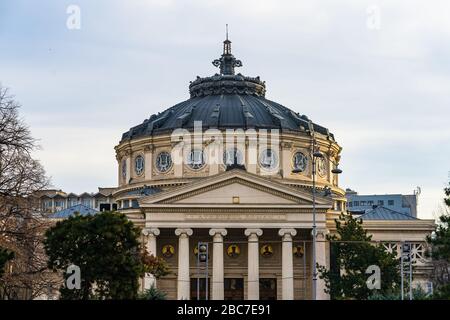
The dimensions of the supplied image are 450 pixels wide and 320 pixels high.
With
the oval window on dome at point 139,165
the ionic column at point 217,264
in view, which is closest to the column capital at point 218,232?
the ionic column at point 217,264

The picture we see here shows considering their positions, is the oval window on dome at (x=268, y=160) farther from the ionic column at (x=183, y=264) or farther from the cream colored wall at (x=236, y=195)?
the ionic column at (x=183, y=264)

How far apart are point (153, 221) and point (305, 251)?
1675cm

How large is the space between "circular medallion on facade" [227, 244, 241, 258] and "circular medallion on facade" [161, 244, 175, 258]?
596 centimetres

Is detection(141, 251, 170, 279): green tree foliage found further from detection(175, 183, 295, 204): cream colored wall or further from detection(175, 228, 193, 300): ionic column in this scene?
detection(175, 183, 295, 204): cream colored wall

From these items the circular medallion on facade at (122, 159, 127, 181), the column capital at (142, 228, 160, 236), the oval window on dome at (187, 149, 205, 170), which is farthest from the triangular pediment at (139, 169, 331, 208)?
the circular medallion on facade at (122, 159, 127, 181)

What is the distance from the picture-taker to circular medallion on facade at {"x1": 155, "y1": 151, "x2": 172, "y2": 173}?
114 metres

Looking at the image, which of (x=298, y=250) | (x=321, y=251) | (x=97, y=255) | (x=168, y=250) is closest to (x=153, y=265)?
(x=97, y=255)

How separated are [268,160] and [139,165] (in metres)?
16.7

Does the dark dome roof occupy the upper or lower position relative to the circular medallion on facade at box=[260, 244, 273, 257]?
upper
